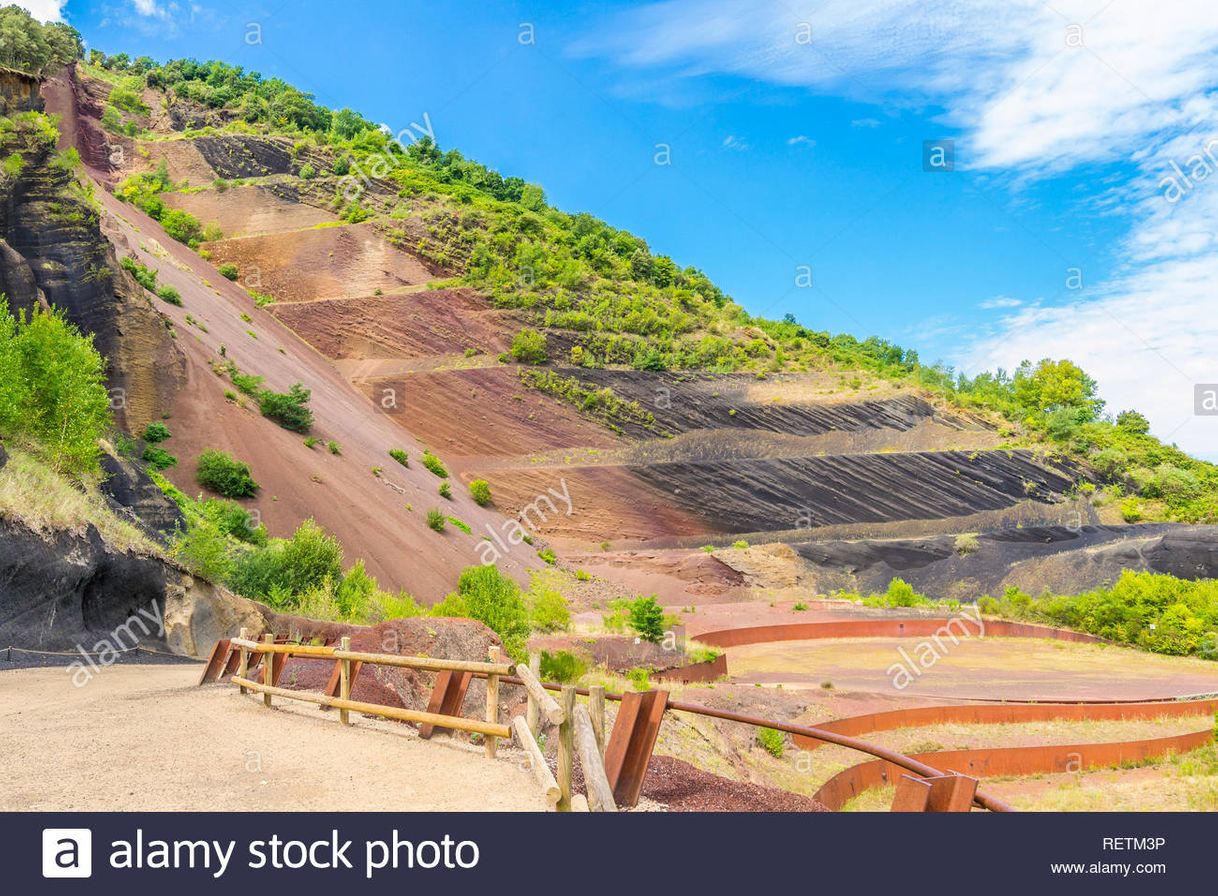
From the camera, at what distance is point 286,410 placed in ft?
106

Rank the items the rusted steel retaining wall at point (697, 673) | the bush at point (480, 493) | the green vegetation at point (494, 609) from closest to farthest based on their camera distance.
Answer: the green vegetation at point (494, 609)
the rusted steel retaining wall at point (697, 673)
the bush at point (480, 493)

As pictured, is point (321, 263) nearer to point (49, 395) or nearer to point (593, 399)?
point (593, 399)

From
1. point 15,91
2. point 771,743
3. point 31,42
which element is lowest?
point 771,743

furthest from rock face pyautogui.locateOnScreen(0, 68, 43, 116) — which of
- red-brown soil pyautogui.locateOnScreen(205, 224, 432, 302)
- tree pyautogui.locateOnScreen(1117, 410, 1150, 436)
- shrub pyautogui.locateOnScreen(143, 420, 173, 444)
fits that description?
tree pyautogui.locateOnScreen(1117, 410, 1150, 436)

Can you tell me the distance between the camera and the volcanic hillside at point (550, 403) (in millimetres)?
52062

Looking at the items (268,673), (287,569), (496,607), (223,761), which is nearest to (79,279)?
(287,569)

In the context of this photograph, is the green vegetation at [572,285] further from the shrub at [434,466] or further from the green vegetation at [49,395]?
the green vegetation at [49,395]

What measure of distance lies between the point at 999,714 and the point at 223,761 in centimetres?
1745

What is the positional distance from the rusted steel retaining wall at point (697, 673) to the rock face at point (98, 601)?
9649mm

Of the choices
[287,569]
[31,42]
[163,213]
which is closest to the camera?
[287,569]

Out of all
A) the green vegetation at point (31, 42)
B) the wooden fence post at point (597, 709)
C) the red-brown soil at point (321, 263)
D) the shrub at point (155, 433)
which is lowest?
the wooden fence post at point (597, 709)
